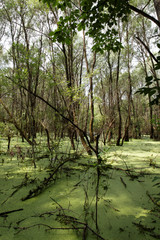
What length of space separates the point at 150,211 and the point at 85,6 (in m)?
2.05

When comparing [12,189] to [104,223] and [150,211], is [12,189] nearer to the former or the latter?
[104,223]

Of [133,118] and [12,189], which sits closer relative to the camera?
[12,189]

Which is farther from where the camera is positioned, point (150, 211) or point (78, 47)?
point (78, 47)

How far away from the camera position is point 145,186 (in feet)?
6.18

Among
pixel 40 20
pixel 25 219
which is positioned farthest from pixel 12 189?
pixel 40 20

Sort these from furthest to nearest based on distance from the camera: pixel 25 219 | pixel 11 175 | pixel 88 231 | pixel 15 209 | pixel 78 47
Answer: pixel 78 47 → pixel 11 175 → pixel 15 209 → pixel 25 219 → pixel 88 231

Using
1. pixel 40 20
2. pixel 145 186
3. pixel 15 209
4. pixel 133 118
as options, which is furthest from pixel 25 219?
pixel 133 118

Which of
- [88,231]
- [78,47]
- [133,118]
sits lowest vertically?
[88,231]

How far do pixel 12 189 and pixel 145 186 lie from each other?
1.81m

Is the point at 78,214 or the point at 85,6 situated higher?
the point at 85,6

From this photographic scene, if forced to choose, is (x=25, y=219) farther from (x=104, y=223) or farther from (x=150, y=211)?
(x=150, y=211)

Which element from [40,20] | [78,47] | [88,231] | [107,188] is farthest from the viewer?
[78,47]

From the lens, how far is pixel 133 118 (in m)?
11.2

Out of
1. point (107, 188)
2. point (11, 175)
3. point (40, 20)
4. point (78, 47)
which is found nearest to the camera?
point (107, 188)
